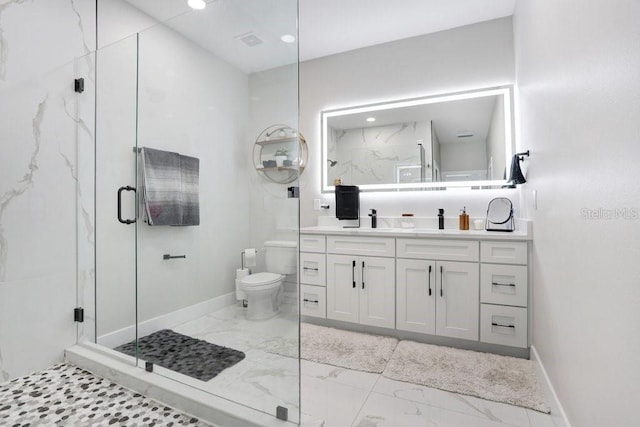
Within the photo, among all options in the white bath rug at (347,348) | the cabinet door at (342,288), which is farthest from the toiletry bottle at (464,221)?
the white bath rug at (347,348)

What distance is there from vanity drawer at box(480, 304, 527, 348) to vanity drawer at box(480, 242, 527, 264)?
0.33 meters

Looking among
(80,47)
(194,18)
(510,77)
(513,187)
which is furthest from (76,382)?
(510,77)

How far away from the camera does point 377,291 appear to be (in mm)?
2605

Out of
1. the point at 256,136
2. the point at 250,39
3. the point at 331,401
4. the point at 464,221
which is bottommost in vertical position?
the point at 331,401

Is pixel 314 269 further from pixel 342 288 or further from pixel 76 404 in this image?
pixel 76 404

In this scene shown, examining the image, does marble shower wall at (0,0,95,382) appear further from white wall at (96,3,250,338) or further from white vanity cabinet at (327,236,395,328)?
white vanity cabinet at (327,236,395,328)

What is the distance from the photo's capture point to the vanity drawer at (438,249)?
2.32 m

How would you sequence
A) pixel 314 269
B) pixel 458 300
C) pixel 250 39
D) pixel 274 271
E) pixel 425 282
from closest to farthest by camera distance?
1. pixel 274 271
2. pixel 250 39
3. pixel 458 300
4. pixel 425 282
5. pixel 314 269

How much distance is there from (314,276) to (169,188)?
4.81 feet

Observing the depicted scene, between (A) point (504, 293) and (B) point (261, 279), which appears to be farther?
(A) point (504, 293)

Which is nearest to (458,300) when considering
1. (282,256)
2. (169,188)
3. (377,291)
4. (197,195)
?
(377,291)

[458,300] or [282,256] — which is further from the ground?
[282,256]

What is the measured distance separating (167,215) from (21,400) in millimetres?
1183

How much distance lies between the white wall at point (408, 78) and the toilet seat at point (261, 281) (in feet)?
6.01
